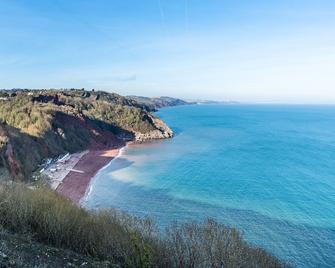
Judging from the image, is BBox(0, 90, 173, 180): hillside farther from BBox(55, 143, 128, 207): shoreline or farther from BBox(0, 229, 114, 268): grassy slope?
BBox(0, 229, 114, 268): grassy slope

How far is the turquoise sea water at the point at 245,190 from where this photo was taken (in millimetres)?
33125

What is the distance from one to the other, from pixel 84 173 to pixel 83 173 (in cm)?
16

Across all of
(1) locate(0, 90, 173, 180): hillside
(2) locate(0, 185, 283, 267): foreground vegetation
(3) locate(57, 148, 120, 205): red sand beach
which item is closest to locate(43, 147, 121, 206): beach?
(3) locate(57, 148, 120, 205): red sand beach

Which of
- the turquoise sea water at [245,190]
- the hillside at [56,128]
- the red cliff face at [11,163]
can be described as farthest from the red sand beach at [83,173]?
the red cliff face at [11,163]

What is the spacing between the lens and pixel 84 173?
59.0 m

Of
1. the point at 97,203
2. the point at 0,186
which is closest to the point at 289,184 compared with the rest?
the point at 97,203

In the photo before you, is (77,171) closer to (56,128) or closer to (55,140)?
(55,140)

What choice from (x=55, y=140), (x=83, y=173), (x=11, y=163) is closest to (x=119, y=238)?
(x=11, y=163)

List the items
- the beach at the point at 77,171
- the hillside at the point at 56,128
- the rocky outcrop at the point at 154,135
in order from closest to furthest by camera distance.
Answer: the beach at the point at 77,171, the hillside at the point at 56,128, the rocky outcrop at the point at 154,135

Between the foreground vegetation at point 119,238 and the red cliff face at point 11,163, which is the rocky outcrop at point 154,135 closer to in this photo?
the red cliff face at point 11,163

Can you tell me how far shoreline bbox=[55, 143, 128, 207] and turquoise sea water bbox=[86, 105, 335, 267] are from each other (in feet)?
4.56

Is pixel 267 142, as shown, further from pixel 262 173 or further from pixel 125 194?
pixel 125 194

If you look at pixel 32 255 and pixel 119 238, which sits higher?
pixel 32 255

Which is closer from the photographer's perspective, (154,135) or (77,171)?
(77,171)
